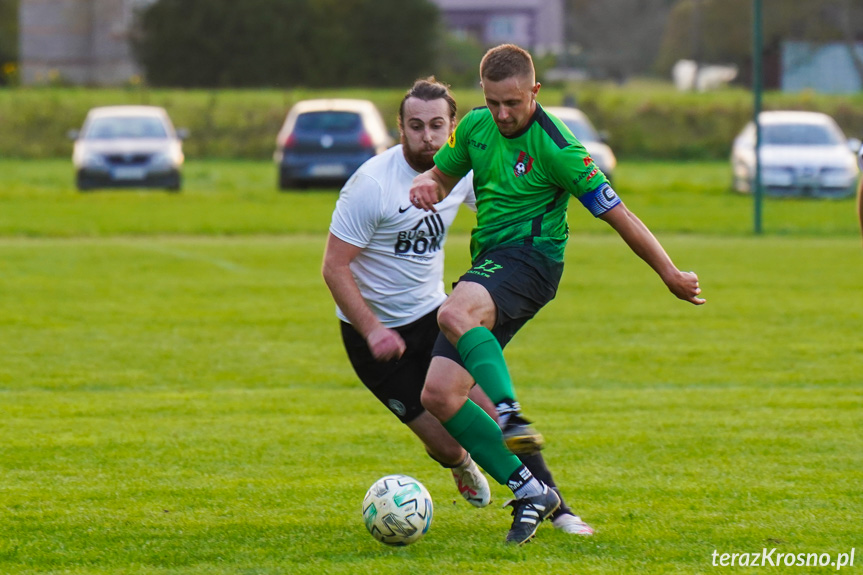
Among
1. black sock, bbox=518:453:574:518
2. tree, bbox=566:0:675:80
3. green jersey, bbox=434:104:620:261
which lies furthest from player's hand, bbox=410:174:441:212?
tree, bbox=566:0:675:80

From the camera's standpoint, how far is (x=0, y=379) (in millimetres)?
8234

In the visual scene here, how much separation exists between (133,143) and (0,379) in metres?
14.0

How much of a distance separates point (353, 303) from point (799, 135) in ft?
60.1

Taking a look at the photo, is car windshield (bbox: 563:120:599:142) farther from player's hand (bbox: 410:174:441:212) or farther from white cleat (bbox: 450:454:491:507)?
player's hand (bbox: 410:174:441:212)

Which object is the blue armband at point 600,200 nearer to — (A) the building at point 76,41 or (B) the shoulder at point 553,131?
(B) the shoulder at point 553,131

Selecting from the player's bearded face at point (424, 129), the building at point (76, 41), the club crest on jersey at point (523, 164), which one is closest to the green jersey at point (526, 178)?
the club crest on jersey at point (523, 164)

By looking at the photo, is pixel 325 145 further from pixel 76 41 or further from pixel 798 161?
pixel 76 41

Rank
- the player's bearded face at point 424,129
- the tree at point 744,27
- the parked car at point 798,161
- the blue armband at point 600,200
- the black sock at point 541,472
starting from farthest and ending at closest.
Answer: the tree at point 744,27
the parked car at point 798,161
the player's bearded face at point 424,129
the black sock at point 541,472
the blue armband at point 600,200

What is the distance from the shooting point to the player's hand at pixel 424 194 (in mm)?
4605

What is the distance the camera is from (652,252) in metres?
4.34

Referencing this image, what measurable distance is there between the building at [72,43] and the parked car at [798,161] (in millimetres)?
36476

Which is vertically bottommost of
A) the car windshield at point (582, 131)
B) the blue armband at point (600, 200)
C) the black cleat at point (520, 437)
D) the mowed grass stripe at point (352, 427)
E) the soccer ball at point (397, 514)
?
→ the mowed grass stripe at point (352, 427)

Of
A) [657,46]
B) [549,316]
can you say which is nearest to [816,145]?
[549,316]

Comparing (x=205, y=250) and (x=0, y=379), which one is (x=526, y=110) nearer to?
(x=0, y=379)
